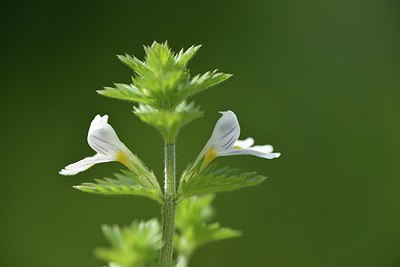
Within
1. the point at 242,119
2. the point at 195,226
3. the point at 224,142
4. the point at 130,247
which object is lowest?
the point at 130,247

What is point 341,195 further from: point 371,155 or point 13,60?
point 13,60

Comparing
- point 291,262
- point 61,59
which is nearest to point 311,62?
point 291,262

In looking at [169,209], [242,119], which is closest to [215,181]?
[169,209]

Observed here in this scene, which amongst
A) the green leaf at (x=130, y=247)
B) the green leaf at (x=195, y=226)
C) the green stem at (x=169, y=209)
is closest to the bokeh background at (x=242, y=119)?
the green leaf at (x=195, y=226)

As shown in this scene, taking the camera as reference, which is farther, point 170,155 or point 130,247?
point 170,155

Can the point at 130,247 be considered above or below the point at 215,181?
below

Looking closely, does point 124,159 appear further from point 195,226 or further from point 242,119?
point 242,119

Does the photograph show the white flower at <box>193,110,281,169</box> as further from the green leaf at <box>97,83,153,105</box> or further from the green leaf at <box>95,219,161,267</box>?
the green leaf at <box>95,219,161,267</box>

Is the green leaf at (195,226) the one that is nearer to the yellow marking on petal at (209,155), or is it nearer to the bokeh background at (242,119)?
the yellow marking on petal at (209,155)
